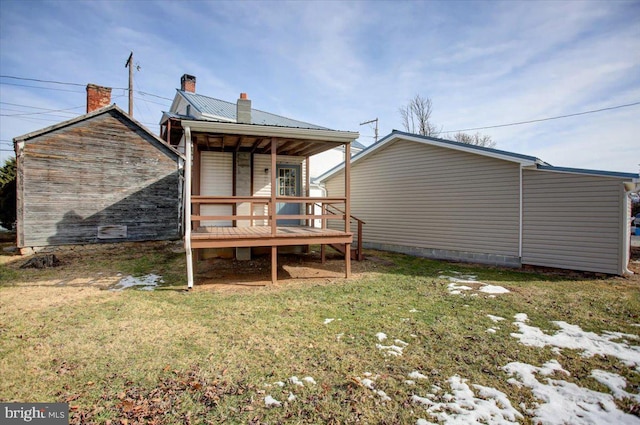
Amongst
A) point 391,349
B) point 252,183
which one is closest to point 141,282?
point 252,183

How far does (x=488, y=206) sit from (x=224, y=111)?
14.0m

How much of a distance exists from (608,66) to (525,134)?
12.5 meters

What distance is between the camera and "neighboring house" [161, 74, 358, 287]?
6816mm

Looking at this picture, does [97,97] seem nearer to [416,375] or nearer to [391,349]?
[391,349]

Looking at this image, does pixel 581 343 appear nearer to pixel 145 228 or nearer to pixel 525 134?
pixel 145 228

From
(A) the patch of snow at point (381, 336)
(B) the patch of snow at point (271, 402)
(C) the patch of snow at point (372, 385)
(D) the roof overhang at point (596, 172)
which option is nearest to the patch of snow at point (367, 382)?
(C) the patch of snow at point (372, 385)

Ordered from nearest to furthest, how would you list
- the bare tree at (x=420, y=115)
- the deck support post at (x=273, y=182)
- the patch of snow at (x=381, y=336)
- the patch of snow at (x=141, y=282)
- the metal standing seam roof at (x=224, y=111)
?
the patch of snow at (x=381, y=336) < the patch of snow at (x=141, y=282) < the deck support post at (x=273, y=182) < the metal standing seam roof at (x=224, y=111) < the bare tree at (x=420, y=115)

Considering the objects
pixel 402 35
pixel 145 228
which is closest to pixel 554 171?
pixel 402 35

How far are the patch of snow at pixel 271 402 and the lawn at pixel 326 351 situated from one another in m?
0.01

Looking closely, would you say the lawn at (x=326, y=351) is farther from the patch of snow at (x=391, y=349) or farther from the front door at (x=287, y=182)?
the front door at (x=287, y=182)

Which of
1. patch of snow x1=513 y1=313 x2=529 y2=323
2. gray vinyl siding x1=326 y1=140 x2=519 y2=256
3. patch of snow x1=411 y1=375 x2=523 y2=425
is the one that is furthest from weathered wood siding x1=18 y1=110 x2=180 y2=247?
patch of snow x1=411 y1=375 x2=523 y2=425

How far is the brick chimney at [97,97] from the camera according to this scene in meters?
12.0

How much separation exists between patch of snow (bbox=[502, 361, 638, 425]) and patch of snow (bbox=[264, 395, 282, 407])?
2.17 m

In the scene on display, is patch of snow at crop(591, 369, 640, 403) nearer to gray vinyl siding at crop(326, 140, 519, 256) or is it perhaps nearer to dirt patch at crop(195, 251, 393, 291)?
dirt patch at crop(195, 251, 393, 291)
